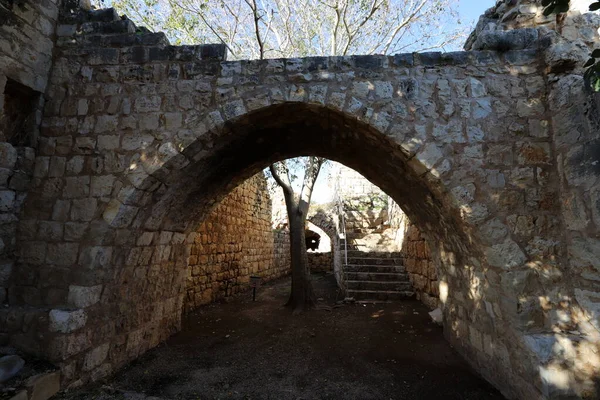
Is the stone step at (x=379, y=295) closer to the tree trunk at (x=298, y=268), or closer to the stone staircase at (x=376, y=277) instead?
the stone staircase at (x=376, y=277)

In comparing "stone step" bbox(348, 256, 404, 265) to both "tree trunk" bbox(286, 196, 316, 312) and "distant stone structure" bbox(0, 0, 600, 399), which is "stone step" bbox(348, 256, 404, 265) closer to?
"tree trunk" bbox(286, 196, 316, 312)

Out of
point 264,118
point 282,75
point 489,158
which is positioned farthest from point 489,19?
point 264,118

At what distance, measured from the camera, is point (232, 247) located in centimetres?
754

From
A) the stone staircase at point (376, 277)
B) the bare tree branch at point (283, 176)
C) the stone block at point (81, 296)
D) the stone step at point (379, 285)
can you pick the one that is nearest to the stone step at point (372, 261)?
the stone staircase at point (376, 277)

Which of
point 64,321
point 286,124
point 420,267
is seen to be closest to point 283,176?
point 420,267

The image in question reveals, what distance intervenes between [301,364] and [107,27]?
13.1 ft

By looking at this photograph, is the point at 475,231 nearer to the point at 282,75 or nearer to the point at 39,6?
the point at 282,75

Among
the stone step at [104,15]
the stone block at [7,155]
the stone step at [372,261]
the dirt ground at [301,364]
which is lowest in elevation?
the dirt ground at [301,364]

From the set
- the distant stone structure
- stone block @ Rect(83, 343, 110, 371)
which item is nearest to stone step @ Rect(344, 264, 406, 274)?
the distant stone structure

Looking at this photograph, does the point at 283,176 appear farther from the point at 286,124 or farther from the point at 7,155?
the point at 7,155

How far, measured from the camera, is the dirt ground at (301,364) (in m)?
2.85

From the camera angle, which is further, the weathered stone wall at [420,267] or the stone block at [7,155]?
the weathered stone wall at [420,267]

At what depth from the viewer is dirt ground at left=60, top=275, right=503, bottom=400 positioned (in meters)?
2.85

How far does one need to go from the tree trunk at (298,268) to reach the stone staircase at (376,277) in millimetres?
1084
